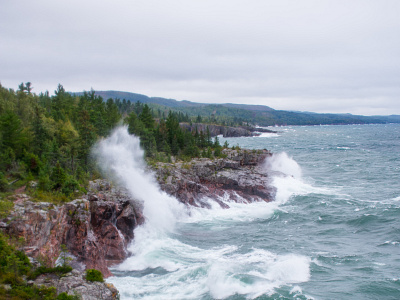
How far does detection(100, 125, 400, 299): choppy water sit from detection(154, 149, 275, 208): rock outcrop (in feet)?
6.39

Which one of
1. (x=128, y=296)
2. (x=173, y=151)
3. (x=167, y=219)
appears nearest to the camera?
(x=128, y=296)

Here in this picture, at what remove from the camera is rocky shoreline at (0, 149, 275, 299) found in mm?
19344

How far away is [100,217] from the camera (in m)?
27.4

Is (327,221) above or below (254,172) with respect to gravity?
below

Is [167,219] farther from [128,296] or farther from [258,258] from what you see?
[128,296]

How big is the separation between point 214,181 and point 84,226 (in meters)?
26.4

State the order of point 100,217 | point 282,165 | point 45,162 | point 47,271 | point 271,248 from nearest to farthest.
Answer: point 47,271, point 100,217, point 271,248, point 45,162, point 282,165

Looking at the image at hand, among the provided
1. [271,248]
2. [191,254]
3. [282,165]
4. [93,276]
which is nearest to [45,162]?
[191,254]

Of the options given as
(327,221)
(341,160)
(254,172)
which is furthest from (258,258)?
(341,160)

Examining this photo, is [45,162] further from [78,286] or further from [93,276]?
[78,286]

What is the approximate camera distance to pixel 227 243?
1187 inches

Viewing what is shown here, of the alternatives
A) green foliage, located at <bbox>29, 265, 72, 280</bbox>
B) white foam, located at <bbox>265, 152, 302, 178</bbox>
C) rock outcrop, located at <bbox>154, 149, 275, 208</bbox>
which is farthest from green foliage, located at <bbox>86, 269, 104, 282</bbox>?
white foam, located at <bbox>265, 152, 302, 178</bbox>

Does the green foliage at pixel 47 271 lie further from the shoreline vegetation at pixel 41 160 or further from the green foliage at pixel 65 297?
the green foliage at pixel 65 297

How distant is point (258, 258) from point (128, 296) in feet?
37.5
